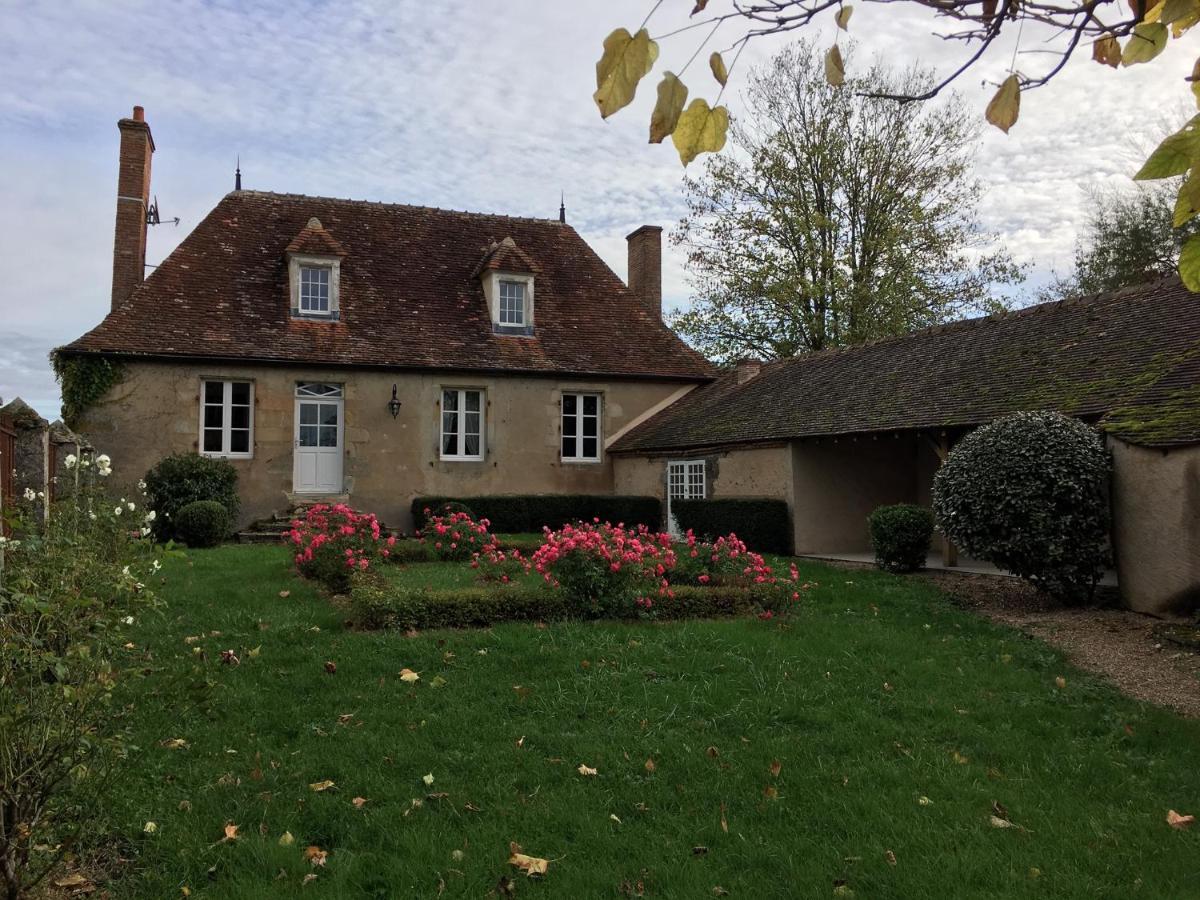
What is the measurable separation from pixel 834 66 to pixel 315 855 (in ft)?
11.9

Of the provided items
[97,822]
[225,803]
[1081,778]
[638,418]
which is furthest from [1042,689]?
[638,418]

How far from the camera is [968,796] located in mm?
4496

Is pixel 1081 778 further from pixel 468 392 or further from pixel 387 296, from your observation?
pixel 387 296

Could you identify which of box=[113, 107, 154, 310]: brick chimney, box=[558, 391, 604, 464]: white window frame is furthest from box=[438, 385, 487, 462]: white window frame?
box=[113, 107, 154, 310]: brick chimney

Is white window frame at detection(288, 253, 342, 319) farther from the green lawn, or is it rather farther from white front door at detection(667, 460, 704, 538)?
the green lawn

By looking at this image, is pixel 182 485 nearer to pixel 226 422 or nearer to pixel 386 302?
pixel 226 422


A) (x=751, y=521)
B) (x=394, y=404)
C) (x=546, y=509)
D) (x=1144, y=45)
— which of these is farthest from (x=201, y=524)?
(x=1144, y=45)

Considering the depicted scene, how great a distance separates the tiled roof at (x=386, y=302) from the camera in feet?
57.9

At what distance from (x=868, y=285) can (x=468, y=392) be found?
13.4m

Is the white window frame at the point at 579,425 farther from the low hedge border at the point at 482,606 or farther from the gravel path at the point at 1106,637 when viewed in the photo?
the low hedge border at the point at 482,606

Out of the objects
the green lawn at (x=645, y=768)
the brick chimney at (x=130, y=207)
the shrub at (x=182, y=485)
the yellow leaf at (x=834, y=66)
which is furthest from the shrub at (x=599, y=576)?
the brick chimney at (x=130, y=207)

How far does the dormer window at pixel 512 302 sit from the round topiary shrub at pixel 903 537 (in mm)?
10419

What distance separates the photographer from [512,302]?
20.3 meters

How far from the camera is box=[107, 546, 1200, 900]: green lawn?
3719 millimetres
